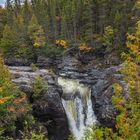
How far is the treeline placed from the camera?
64.8 meters

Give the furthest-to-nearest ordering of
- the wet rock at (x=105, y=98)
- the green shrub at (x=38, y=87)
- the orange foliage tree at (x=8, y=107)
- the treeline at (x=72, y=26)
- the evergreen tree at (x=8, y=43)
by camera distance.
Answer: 1. the evergreen tree at (x=8, y=43)
2. the treeline at (x=72, y=26)
3. the wet rock at (x=105, y=98)
4. the green shrub at (x=38, y=87)
5. the orange foliage tree at (x=8, y=107)

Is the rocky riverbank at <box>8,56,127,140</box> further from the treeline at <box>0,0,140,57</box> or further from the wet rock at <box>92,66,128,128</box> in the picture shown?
the treeline at <box>0,0,140,57</box>

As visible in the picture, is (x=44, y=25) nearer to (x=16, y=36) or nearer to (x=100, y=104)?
(x=16, y=36)

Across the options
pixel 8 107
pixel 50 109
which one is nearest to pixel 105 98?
pixel 50 109

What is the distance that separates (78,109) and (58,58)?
24362 millimetres

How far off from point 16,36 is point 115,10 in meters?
19.4

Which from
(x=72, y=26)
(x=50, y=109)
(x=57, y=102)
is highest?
(x=72, y=26)

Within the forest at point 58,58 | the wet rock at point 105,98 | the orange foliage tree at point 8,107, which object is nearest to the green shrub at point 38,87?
the forest at point 58,58

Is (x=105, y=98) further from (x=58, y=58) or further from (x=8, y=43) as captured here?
(x=8, y=43)

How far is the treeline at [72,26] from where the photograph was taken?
6481 cm

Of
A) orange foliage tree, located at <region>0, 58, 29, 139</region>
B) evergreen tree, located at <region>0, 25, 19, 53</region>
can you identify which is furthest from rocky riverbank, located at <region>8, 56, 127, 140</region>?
evergreen tree, located at <region>0, 25, 19, 53</region>

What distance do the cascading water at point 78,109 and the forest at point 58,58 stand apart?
0.12 metres

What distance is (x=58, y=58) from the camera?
66.8 meters

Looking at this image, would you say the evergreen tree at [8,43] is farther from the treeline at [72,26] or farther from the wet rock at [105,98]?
the wet rock at [105,98]
